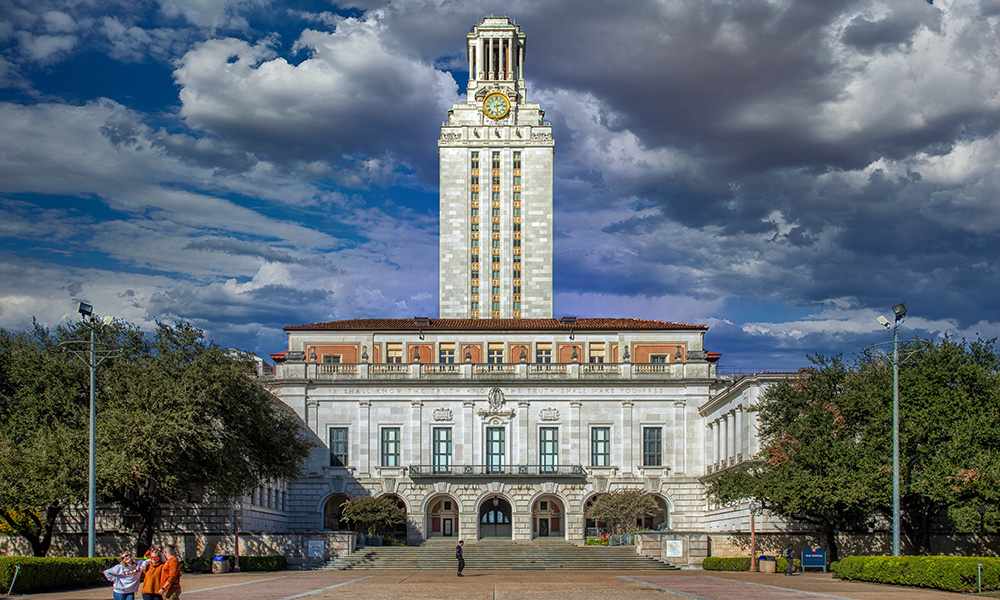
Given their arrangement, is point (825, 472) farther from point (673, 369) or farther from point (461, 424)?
point (461, 424)

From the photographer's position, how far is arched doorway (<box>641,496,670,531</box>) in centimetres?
7900

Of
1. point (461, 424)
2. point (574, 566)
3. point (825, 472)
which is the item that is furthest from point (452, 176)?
point (825, 472)

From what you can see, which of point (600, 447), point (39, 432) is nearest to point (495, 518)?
point (600, 447)

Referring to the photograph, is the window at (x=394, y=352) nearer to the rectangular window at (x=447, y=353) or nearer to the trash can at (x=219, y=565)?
the rectangular window at (x=447, y=353)

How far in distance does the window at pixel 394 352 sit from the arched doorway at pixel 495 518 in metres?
13.9

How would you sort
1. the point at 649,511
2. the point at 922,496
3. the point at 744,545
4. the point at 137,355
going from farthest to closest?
1. the point at 649,511
2. the point at 744,545
3. the point at 137,355
4. the point at 922,496

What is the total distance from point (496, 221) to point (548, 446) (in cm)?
4254

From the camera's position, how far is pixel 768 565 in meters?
53.1

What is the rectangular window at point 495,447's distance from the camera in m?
80.4

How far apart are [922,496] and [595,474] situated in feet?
109

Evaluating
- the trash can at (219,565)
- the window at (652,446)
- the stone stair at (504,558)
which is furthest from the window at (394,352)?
the trash can at (219,565)

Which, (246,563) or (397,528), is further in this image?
(397,528)

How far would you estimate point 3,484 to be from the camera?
4516cm

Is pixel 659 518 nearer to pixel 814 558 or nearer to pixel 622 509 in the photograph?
pixel 622 509
